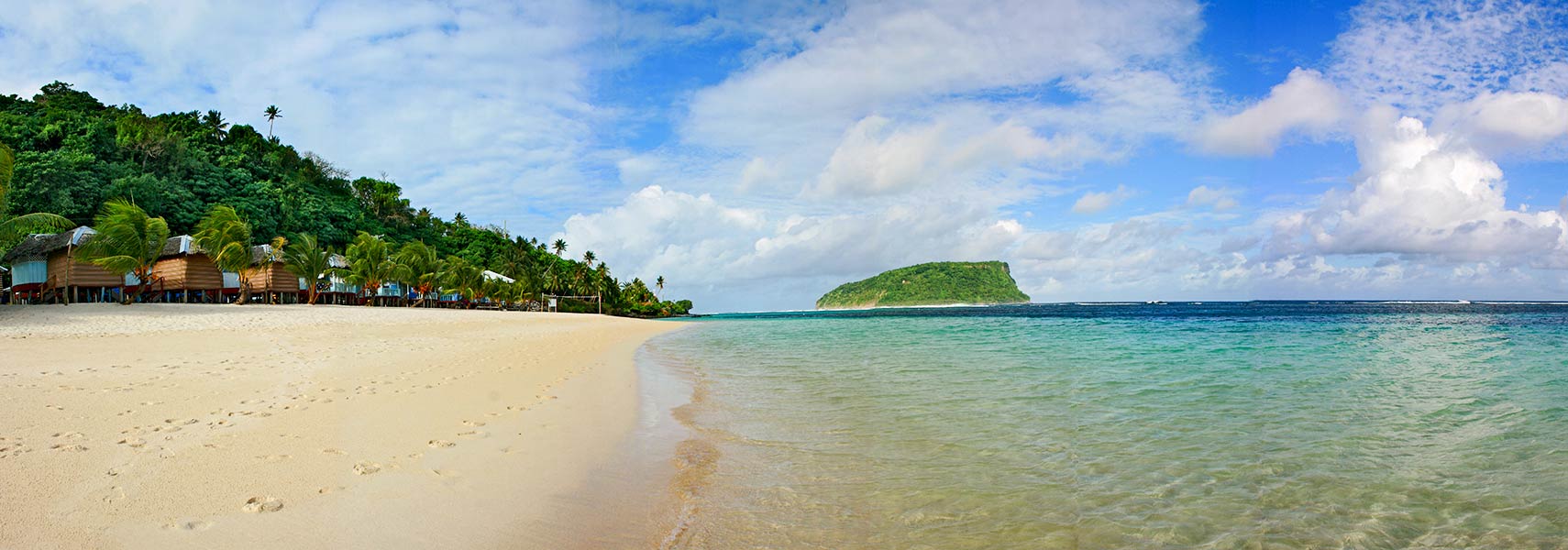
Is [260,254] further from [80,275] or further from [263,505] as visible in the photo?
[263,505]

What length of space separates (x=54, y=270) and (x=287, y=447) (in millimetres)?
39296

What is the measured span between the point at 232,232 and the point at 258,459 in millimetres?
39098

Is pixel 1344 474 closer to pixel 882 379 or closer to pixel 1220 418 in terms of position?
pixel 1220 418

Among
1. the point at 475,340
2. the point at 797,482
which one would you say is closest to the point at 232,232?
the point at 475,340

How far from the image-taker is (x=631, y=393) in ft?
35.9

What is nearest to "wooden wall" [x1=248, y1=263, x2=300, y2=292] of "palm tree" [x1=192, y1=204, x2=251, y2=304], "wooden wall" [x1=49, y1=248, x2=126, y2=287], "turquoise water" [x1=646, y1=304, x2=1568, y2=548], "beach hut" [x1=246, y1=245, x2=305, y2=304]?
"beach hut" [x1=246, y1=245, x2=305, y2=304]

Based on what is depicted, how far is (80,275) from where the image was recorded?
30906 mm

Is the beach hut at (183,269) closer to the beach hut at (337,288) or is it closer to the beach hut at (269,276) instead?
the beach hut at (269,276)

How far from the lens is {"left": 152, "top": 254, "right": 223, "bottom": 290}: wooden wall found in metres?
36.0

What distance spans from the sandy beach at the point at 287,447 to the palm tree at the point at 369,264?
37.6m

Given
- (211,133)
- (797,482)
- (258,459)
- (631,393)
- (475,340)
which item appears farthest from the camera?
(211,133)

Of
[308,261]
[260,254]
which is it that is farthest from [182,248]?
[260,254]

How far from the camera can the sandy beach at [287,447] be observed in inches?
146

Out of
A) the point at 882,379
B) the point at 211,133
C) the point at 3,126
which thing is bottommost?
the point at 882,379
